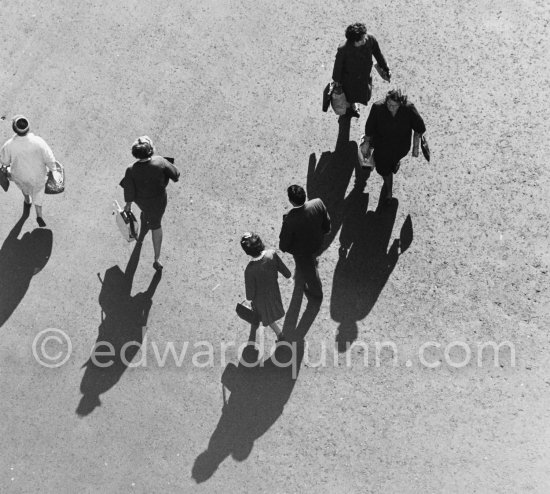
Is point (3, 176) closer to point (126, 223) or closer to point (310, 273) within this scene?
point (126, 223)

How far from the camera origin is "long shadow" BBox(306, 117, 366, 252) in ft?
40.2

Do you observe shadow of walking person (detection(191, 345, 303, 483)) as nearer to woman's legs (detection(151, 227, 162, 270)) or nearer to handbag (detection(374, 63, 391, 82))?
woman's legs (detection(151, 227, 162, 270))

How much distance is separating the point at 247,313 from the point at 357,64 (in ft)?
11.2

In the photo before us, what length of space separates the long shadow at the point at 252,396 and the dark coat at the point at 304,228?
955 mm

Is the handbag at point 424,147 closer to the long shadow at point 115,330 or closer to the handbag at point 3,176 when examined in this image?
the long shadow at point 115,330

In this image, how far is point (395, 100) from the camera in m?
11.0

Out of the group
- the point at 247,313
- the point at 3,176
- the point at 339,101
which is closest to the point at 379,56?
the point at 339,101

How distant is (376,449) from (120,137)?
207 inches

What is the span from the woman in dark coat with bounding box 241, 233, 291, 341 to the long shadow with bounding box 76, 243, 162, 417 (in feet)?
5.11

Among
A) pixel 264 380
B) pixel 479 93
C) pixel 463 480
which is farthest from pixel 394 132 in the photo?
pixel 463 480

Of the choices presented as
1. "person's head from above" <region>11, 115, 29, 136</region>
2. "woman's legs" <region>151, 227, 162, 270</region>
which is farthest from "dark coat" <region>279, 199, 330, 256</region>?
"person's head from above" <region>11, 115, 29, 136</region>

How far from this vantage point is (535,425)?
10414mm

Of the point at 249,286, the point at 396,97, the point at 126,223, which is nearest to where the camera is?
the point at 249,286

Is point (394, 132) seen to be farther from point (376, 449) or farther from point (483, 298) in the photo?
point (376, 449)
